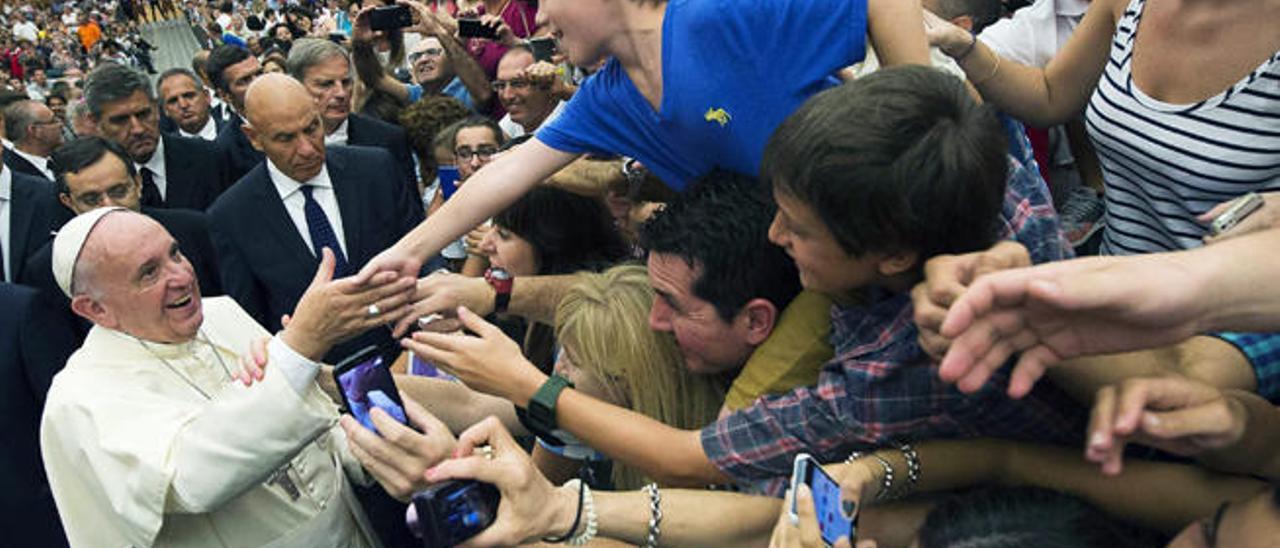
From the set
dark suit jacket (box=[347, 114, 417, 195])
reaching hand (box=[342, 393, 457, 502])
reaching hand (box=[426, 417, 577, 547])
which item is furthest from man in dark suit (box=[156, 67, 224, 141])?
reaching hand (box=[426, 417, 577, 547])

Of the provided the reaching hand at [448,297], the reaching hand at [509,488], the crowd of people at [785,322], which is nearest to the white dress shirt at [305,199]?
the crowd of people at [785,322]

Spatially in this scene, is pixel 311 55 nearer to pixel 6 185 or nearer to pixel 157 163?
pixel 157 163

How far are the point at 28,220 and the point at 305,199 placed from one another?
1788mm

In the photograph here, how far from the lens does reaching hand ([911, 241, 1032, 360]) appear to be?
45.2 inches

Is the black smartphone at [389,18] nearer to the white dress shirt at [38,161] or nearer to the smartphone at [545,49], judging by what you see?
the smartphone at [545,49]

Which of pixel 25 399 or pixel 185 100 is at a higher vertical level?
pixel 185 100

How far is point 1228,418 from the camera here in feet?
3.91

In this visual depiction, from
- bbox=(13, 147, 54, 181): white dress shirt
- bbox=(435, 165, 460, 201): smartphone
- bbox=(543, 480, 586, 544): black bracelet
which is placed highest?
bbox=(543, 480, 586, 544): black bracelet

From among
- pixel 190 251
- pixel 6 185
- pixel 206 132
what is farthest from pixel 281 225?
pixel 206 132

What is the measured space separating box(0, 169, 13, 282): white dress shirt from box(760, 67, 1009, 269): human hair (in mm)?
4269

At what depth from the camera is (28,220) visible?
440 centimetres

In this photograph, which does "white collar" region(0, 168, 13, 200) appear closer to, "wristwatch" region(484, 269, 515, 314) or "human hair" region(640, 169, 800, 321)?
"wristwatch" region(484, 269, 515, 314)

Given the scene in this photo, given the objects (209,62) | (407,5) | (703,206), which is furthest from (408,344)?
(209,62)

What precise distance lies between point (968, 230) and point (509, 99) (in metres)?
3.08
